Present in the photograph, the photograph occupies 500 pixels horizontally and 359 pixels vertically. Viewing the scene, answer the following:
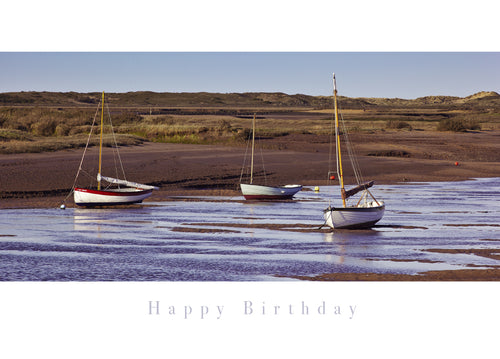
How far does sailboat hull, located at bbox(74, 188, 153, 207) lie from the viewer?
102 ft

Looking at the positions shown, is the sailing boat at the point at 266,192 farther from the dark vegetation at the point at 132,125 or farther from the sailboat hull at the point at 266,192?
the dark vegetation at the point at 132,125

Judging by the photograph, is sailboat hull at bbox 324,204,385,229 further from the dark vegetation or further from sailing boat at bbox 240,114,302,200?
the dark vegetation

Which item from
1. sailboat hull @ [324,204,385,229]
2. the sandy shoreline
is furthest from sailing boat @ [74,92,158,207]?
sailboat hull @ [324,204,385,229]

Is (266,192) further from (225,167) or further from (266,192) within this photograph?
(225,167)

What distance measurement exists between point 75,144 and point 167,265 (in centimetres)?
3286

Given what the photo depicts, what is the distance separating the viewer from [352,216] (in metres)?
24.7

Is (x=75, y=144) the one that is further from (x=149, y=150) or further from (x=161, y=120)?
(x=161, y=120)

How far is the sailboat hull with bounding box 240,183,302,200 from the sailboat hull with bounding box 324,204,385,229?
9.68 metres

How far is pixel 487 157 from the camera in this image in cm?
5638

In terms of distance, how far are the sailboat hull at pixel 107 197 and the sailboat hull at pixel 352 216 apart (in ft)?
34.3

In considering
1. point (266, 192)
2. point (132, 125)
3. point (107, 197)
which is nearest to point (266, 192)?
point (266, 192)

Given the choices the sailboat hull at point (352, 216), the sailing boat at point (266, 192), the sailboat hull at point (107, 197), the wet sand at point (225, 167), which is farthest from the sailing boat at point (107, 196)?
the sailboat hull at point (352, 216)

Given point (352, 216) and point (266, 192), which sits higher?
point (266, 192)

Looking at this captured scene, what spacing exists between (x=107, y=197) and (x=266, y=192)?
7352 mm
